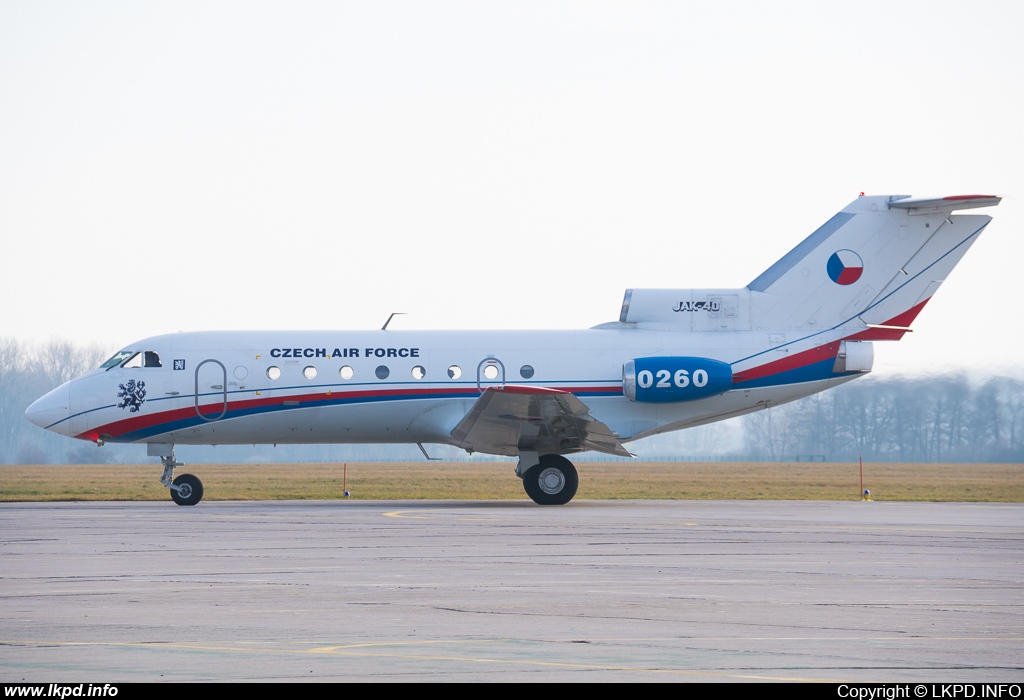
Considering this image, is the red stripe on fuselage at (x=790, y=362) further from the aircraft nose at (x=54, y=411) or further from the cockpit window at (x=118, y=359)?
the aircraft nose at (x=54, y=411)

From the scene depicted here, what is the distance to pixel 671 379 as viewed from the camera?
22766mm

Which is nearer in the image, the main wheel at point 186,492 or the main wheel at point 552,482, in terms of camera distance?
the main wheel at point 552,482

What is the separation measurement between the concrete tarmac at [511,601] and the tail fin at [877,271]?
680cm

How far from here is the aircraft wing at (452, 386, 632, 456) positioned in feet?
67.8

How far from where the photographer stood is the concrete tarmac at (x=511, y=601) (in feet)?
22.1

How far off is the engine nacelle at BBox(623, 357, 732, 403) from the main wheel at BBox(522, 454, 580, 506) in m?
2.03

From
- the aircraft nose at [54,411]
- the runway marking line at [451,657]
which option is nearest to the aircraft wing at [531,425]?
the aircraft nose at [54,411]

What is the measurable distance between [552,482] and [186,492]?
7474mm

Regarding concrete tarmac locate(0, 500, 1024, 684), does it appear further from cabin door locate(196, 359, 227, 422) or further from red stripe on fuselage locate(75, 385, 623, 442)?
cabin door locate(196, 359, 227, 422)

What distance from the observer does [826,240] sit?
2391 centimetres

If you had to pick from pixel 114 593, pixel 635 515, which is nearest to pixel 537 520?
pixel 635 515

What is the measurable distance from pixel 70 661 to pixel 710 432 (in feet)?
339

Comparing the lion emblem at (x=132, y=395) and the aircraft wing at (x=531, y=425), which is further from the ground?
the lion emblem at (x=132, y=395)
